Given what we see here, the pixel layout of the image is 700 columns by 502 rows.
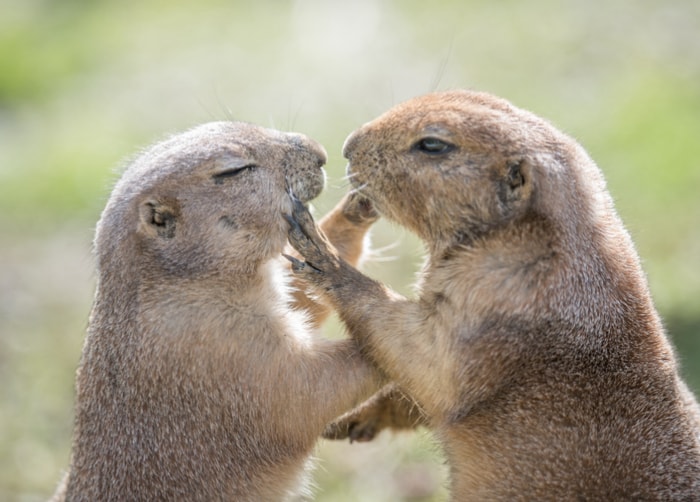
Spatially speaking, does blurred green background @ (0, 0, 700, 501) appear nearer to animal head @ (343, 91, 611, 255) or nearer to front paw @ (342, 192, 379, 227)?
front paw @ (342, 192, 379, 227)

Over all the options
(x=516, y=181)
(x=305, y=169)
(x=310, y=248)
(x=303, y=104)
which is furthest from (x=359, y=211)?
(x=303, y=104)

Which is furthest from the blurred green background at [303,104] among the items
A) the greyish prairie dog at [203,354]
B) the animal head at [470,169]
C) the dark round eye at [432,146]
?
the dark round eye at [432,146]

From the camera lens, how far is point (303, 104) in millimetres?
13367

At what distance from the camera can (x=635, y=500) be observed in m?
4.95

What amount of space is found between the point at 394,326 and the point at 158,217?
52.5 inches

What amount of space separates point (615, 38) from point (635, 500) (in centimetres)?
1004

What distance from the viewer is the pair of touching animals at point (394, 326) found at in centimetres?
507

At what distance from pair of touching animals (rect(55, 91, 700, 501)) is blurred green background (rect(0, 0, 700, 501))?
6.61 feet

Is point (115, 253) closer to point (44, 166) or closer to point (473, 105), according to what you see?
point (473, 105)

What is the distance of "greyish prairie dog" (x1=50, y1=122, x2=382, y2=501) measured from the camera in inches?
211

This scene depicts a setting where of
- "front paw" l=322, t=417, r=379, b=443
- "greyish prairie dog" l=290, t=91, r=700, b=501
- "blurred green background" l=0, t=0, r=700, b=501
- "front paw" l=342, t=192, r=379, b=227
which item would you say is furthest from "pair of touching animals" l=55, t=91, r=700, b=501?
"blurred green background" l=0, t=0, r=700, b=501

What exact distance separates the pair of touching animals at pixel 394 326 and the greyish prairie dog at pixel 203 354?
0.03 ft

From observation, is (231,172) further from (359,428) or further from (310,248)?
(359,428)

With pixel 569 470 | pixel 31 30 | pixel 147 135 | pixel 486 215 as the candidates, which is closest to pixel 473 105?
pixel 486 215
